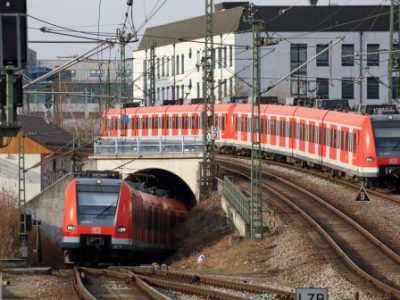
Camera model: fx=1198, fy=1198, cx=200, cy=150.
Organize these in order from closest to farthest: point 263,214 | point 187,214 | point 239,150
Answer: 1. point 263,214
2. point 187,214
3. point 239,150

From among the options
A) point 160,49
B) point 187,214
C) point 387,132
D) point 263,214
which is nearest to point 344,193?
point 387,132

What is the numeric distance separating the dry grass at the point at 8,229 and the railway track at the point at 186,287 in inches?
778

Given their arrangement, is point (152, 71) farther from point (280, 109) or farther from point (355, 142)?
point (355, 142)

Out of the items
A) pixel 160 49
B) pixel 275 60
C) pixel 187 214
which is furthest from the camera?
pixel 160 49

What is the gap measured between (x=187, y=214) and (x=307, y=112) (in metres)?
7.00

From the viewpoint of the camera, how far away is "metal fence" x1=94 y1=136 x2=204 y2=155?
53469 millimetres

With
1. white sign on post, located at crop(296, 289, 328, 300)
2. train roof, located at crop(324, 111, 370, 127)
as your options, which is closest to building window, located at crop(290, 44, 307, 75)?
train roof, located at crop(324, 111, 370, 127)

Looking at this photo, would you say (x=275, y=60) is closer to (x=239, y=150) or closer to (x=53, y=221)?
(x=239, y=150)

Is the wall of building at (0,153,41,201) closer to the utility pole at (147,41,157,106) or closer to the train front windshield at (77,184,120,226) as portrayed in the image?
the utility pole at (147,41,157,106)

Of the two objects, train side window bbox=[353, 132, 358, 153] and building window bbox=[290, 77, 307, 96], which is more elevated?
building window bbox=[290, 77, 307, 96]

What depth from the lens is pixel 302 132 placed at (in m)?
49.3

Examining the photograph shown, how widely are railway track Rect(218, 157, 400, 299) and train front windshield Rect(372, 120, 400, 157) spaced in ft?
8.97

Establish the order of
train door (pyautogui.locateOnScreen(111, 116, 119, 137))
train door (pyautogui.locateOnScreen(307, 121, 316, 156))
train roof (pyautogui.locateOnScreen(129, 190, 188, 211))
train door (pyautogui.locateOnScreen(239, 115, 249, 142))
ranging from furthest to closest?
train door (pyautogui.locateOnScreen(111, 116, 119, 137)) → train door (pyautogui.locateOnScreen(239, 115, 249, 142)) → train door (pyautogui.locateOnScreen(307, 121, 316, 156)) → train roof (pyautogui.locateOnScreen(129, 190, 188, 211))

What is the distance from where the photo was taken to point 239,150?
61.4 m
